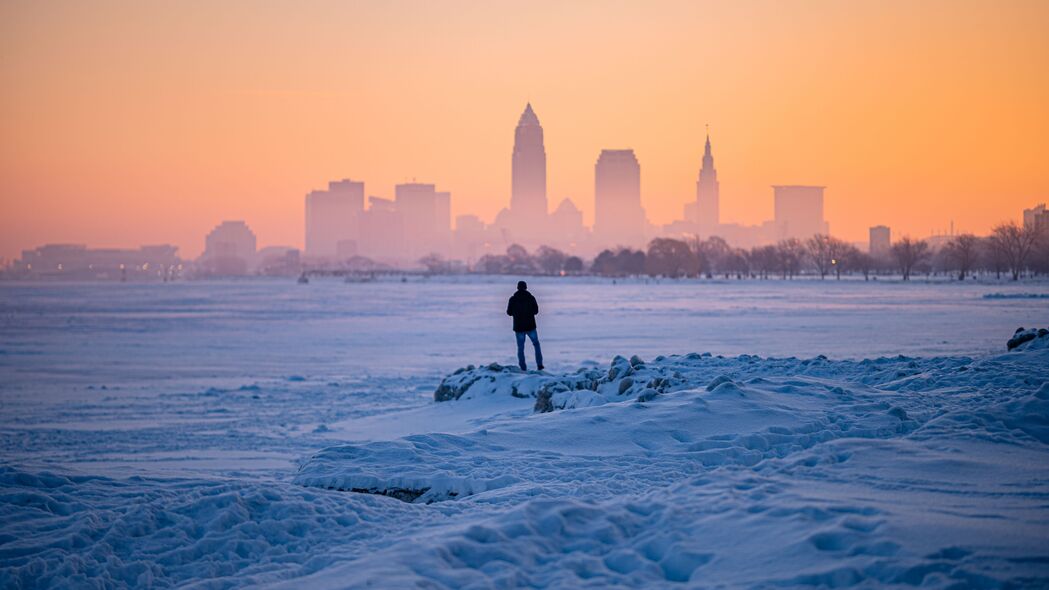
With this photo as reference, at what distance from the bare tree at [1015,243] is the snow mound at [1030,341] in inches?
3936

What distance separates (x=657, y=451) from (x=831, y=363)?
7259 mm

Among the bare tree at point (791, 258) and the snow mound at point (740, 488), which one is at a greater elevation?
the bare tree at point (791, 258)

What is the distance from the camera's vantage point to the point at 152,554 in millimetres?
6219

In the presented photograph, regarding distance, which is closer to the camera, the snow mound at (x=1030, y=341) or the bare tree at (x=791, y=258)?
the snow mound at (x=1030, y=341)

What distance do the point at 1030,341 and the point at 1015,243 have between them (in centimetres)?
11019

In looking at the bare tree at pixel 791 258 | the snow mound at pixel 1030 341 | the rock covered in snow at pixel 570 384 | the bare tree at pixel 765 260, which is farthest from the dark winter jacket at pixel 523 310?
the bare tree at pixel 765 260

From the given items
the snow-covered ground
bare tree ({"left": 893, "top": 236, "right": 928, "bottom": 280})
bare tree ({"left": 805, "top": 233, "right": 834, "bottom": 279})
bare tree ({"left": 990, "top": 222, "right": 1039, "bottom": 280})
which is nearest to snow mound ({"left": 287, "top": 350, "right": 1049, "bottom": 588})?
the snow-covered ground

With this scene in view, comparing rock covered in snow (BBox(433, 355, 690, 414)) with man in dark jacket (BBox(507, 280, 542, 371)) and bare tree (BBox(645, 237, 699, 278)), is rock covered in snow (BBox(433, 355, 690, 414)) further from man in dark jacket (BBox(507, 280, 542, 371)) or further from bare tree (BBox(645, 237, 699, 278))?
bare tree (BBox(645, 237, 699, 278))

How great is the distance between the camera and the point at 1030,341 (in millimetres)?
14609

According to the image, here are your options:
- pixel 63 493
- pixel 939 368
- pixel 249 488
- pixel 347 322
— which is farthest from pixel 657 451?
pixel 347 322

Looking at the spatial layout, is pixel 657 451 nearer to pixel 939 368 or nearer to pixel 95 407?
pixel 939 368

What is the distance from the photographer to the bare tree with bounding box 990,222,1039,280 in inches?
4155

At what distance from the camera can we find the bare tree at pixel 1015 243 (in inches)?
4155

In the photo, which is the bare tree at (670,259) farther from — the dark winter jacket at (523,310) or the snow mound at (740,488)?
the snow mound at (740,488)
